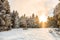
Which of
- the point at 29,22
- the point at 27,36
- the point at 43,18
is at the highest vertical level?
the point at 43,18

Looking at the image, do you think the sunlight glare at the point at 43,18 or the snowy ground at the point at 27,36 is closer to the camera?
the snowy ground at the point at 27,36

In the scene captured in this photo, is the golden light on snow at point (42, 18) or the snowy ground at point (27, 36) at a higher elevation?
the golden light on snow at point (42, 18)

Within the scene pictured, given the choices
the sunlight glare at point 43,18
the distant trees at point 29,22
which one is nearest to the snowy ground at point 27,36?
the distant trees at point 29,22

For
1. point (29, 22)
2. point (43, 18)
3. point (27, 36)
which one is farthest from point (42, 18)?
point (27, 36)

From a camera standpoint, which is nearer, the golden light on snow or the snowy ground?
the snowy ground

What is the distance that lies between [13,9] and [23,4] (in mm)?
530

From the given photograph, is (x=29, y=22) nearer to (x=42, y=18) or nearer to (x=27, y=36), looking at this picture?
(x=42, y=18)

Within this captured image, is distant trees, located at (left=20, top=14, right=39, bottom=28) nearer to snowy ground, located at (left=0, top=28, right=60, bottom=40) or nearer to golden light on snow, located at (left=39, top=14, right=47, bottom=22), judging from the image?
golden light on snow, located at (left=39, top=14, right=47, bottom=22)

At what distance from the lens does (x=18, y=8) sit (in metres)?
6.48

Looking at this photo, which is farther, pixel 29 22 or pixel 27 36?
pixel 29 22

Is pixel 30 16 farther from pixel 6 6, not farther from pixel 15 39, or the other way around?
pixel 15 39

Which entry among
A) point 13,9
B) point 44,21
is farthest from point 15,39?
point 44,21

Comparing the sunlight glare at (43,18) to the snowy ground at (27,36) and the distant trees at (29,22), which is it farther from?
the snowy ground at (27,36)

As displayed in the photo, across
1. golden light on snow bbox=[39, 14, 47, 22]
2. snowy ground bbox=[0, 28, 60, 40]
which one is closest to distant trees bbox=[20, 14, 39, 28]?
golden light on snow bbox=[39, 14, 47, 22]
